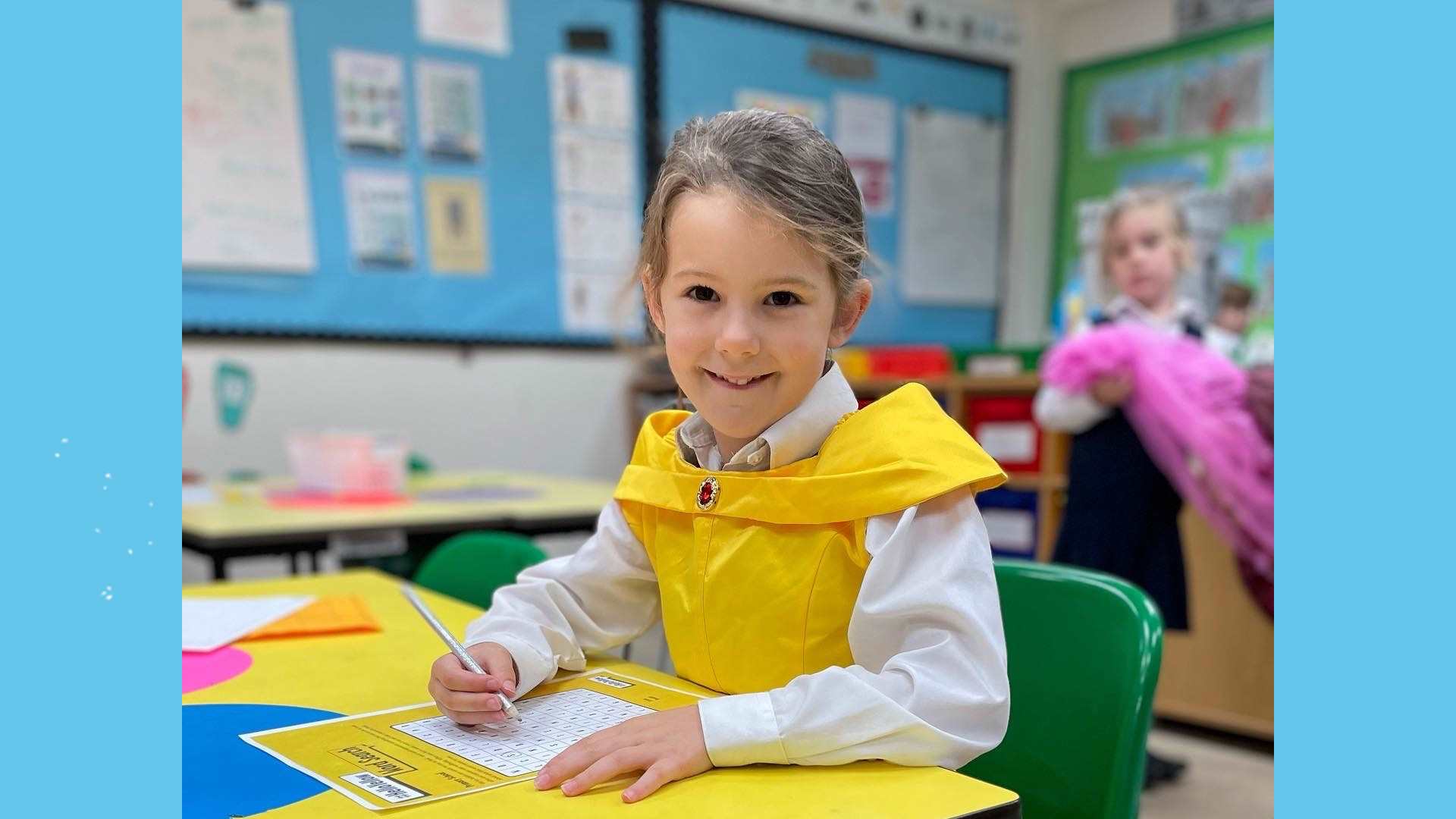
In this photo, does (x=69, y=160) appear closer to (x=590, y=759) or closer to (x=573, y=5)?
(x=590, y=759)

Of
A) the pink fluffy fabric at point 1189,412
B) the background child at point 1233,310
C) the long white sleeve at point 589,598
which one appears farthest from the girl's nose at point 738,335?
the background child at point 1233,310

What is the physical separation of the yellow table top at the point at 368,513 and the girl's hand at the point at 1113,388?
112 cm

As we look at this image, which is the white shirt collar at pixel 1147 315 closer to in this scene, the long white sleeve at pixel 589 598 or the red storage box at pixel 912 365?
the red storage box at pixel 912 365

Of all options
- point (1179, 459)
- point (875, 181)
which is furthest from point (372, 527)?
point (875, 181)

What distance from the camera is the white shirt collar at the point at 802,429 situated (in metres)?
0.96

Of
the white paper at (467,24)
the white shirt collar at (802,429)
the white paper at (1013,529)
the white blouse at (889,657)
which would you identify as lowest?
the white paper at (1013,529)

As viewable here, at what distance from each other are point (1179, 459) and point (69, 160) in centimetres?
255

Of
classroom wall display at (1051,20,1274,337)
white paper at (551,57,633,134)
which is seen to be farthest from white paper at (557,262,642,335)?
classroom wall display at (1051,20,1274,337)

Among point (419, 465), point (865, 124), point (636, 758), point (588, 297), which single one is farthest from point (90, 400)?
point (865, 124)

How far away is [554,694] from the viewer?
975 millimetres

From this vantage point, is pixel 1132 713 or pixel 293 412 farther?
pixel 293 412

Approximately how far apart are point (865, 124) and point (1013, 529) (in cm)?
185

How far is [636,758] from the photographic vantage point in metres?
0.75

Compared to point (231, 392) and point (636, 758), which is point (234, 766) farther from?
point (231, 392)
